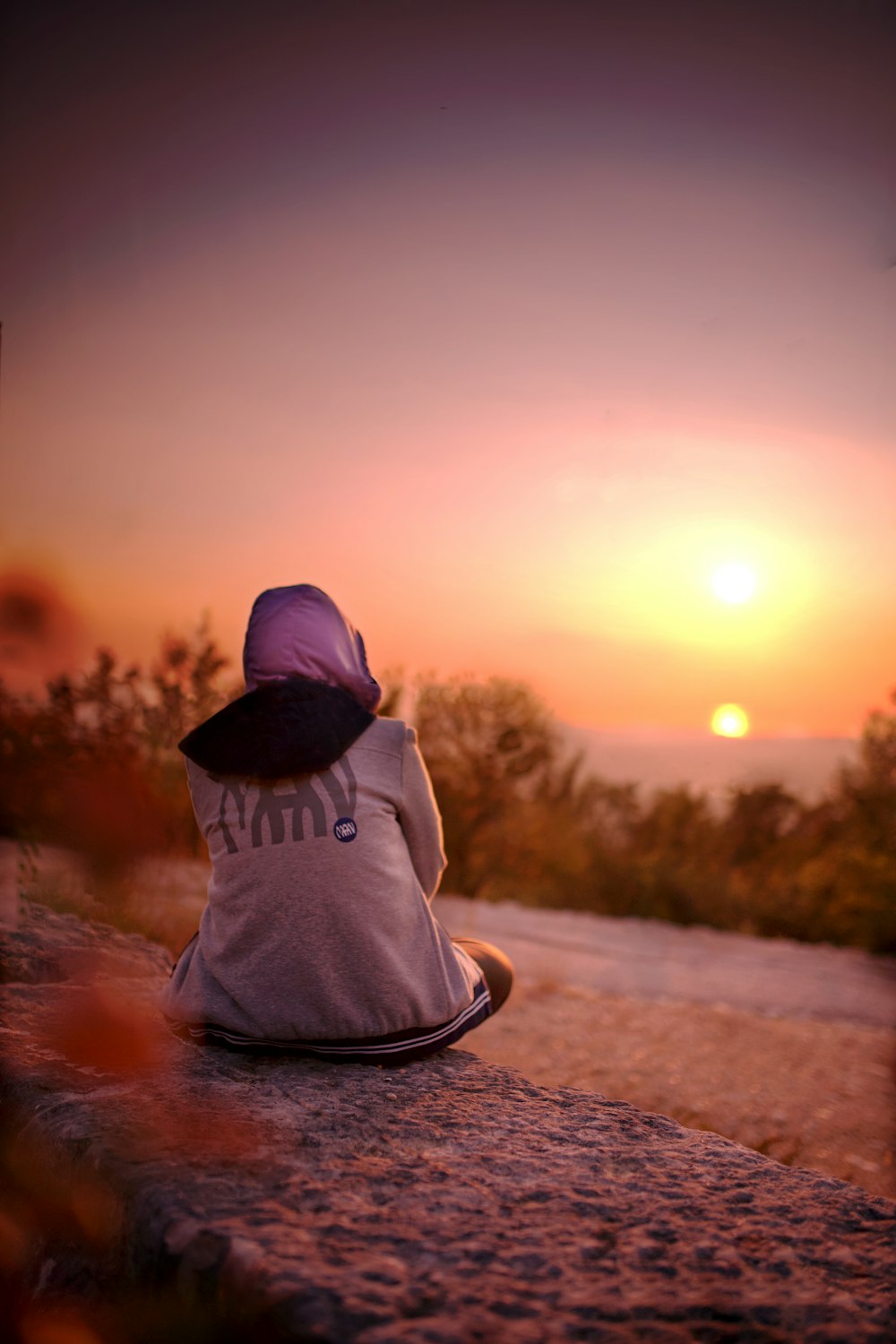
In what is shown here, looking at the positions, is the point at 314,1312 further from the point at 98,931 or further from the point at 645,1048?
the point at 645,1048

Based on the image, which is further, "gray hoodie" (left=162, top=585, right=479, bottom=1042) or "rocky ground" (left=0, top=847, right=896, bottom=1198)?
"rocky ground" (left=0, top=847, right=896, bottom=1198)

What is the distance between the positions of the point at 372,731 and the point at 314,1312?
1166 mm

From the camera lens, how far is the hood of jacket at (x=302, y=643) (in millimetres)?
2113

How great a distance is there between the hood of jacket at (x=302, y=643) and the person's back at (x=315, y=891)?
7 centimetres

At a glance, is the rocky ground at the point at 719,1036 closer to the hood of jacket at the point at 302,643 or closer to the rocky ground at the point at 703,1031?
the rocky ground at the point at 703,1031

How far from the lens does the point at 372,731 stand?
6.51 ft

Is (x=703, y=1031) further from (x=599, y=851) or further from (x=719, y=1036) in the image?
(x=599, y=851)

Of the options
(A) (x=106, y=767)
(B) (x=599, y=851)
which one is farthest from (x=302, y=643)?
(B) (x=599, y=851)

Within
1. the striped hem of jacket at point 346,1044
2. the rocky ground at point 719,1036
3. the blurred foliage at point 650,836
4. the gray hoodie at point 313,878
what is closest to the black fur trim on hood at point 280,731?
the gray hoodie at point 313,878

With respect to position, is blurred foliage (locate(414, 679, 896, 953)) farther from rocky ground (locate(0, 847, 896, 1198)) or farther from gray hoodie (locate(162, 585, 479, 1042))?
gray hoodie (locate(162, 585, 479, 1042))

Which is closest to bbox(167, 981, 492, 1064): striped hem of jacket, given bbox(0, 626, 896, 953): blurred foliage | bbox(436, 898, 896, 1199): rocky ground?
Answer: bbox(436, 898, 896, 1199): rocky ground

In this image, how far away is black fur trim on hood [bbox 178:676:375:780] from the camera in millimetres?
1905

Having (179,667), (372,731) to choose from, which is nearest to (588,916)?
(179,667)

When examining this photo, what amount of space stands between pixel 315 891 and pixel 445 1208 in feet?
2.46
